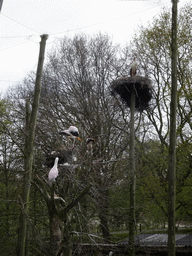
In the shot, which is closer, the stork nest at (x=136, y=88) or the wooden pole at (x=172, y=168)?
the wooden pole at (x=172, y=168)

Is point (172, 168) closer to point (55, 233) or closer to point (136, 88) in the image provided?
point (55, 233)

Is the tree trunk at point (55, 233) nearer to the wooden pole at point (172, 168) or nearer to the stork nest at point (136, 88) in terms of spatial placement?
the wooden pole at point (172, 168)

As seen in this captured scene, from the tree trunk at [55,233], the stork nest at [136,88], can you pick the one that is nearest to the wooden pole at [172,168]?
the tree trunk at [55,233]

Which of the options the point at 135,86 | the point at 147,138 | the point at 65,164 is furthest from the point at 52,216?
the point at 147,138

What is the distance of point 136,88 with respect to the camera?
1188 centimetres

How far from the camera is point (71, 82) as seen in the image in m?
16.1

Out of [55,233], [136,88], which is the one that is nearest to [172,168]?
[55,233]

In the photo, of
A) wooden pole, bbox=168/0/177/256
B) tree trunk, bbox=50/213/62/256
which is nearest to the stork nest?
wooden pole, bbox=168/0/177/256

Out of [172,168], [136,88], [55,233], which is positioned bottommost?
[55,233]

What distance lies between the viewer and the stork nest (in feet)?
37.7

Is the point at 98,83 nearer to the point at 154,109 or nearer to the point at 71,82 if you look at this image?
the point at 71,82

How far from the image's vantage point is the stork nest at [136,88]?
37.7 feet

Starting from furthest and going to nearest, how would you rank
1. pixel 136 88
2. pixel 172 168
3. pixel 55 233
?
pixel 136 88 < pixel 55 233 < pixel 172 168

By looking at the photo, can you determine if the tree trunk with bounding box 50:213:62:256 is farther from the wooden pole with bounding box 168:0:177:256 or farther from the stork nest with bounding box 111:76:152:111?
the stork nest with bounding box 111:76:152:111
